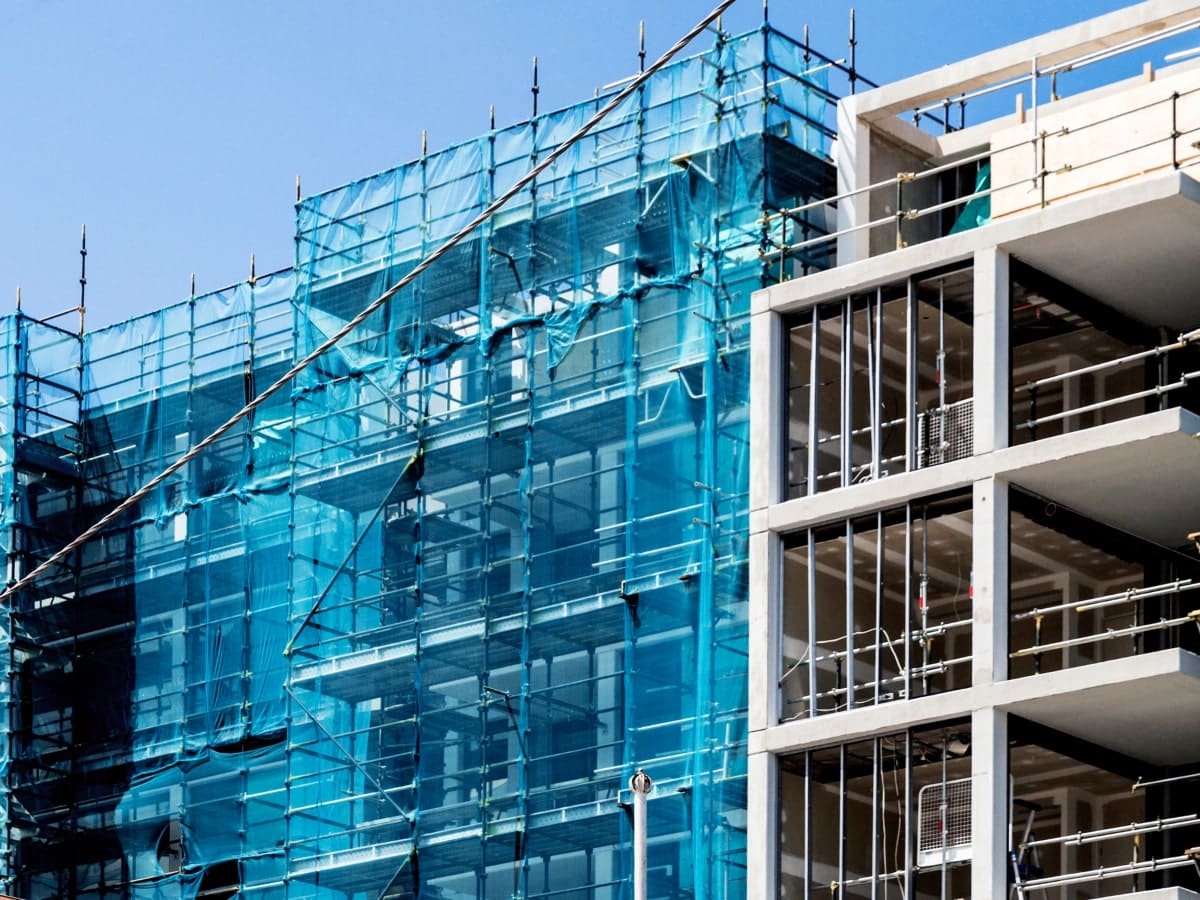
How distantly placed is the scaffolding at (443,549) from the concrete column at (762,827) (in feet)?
2.30

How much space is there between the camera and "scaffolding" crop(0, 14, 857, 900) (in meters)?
39.5

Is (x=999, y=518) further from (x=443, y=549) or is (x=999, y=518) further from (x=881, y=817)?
(x=443, y=549)

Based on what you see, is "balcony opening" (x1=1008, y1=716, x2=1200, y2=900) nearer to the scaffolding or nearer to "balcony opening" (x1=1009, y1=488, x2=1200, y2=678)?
"balcony opening" (x1=1009, y1=488, x2=1200, y2=678)

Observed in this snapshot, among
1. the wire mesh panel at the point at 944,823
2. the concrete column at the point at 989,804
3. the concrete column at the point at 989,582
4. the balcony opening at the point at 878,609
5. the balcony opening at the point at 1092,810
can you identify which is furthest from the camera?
the balcony opening at the point at 878,609

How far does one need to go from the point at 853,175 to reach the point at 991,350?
15.7ft

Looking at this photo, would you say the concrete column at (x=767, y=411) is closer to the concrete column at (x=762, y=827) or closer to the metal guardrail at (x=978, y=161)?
the metal guardrail at (x=978, y=161)

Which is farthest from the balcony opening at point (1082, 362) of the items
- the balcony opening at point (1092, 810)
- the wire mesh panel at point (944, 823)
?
the wire mesh panel at point (944, 823)

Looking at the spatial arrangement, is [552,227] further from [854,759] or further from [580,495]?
[854,759]

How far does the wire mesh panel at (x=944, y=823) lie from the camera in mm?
35562

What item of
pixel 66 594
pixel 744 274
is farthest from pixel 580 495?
pixel 66 594

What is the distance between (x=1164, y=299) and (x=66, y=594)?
1972cm

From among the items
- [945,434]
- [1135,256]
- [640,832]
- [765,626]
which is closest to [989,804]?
[765,626]

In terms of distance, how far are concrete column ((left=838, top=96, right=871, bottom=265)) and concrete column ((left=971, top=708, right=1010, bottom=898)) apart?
7706 mm

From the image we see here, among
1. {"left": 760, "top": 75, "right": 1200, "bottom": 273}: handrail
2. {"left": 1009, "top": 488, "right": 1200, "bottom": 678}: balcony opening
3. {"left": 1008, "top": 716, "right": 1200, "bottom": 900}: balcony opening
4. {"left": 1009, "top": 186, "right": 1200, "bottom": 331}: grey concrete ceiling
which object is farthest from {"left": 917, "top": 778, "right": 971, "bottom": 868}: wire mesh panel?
{"left": 760, "top": 75, "right": 1200, "bottom": 273}: handrail
